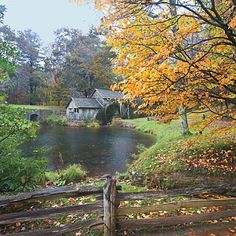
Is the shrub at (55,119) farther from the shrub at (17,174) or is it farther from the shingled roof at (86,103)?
the shrub at (17,174)

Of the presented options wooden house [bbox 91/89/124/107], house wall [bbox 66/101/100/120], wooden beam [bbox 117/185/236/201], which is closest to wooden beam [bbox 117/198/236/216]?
wooden beam [bbox 117/185/236/201]

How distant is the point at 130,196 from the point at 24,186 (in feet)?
8.10

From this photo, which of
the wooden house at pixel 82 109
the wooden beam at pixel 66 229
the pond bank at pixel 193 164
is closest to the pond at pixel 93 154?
the pond bank at pixel 193 164

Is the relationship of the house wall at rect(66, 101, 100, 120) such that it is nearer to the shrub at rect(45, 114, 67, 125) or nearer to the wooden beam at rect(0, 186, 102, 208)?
the shrub at rect(45, 114, 67, 125)

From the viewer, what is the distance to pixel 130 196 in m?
3.81

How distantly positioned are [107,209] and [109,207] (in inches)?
1.8

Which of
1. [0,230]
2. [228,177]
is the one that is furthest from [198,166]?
[0,230]

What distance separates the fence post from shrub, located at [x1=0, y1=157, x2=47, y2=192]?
2.13 m

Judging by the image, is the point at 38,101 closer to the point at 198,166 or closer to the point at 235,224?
the point at 198,166

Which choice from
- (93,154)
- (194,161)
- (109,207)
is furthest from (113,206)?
(93,154)

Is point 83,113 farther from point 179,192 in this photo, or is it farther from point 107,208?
point 107,208

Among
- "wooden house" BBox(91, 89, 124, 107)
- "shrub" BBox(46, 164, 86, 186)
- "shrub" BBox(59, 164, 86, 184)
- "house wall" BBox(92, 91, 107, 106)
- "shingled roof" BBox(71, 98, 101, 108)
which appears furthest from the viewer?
"house wall" BBox(92, 91, 107, 106)

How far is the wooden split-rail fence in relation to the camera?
3641 millimetres

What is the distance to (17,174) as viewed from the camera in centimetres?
478
